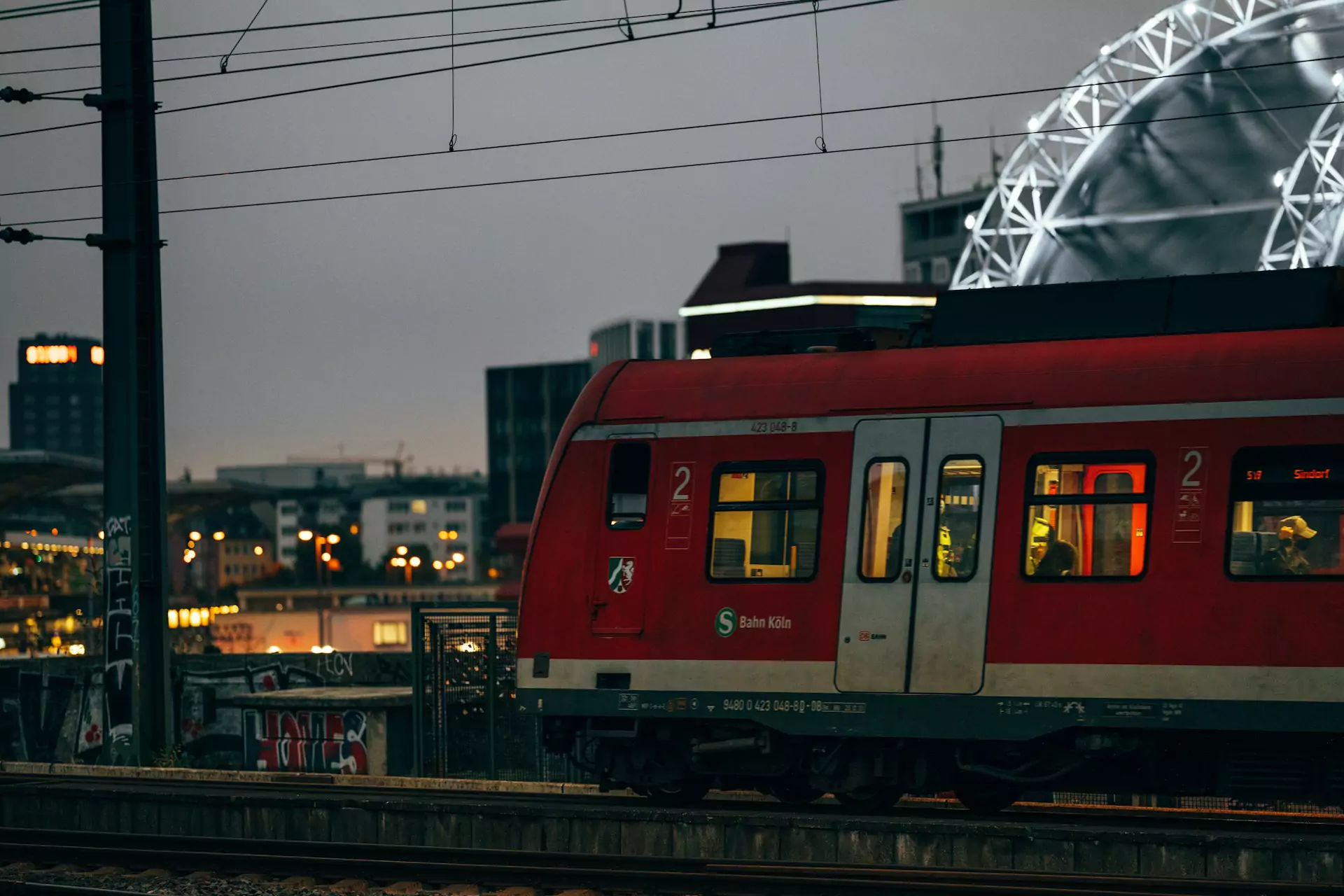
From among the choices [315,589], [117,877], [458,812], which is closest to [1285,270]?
[458,812]

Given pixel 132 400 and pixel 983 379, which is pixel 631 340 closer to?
pixel 132 400

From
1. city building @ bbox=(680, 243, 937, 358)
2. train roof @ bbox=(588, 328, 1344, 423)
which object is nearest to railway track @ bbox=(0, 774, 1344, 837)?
train roof @ bbox=(588, 328, 1344, 423)

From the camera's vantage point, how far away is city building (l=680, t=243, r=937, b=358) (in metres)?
95.2

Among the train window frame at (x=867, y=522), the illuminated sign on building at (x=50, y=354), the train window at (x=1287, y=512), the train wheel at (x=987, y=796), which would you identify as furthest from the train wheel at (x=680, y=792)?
the illuminated sign on building at (x=50, y=354)

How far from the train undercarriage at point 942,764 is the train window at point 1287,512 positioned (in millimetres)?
1402

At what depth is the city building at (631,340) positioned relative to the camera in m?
158

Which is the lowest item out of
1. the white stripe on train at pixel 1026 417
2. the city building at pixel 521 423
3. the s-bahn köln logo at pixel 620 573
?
the city building at pixel 521 423

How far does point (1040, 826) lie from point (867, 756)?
2.40 m

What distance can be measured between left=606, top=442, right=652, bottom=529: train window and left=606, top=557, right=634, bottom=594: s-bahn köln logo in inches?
12.2

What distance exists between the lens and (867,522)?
16.2 meters

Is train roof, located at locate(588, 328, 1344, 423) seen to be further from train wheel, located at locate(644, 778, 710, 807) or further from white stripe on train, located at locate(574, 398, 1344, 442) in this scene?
train wheel, located at locate(644, 778, 710, 807)

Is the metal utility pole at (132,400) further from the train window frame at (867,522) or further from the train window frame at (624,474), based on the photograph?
the train window frame at (867,522)

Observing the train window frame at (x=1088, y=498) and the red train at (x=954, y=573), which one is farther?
the train window frame at (x=1088, y=498)

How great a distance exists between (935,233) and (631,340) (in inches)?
1111
